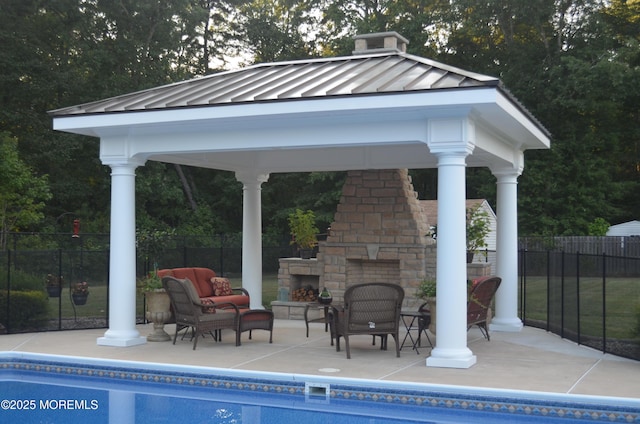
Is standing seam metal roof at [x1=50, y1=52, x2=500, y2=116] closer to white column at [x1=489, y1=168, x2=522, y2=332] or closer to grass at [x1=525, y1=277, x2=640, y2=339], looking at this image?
white column at [x1=489, y1=168, x2=522, y2=332]

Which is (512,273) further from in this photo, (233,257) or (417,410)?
(233,257)

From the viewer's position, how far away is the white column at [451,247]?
30.7ft

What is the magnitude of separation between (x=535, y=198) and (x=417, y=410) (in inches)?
1072

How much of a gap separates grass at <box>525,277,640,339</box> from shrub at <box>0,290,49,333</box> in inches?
353

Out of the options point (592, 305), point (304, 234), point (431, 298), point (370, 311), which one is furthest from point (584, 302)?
point (370, 311)

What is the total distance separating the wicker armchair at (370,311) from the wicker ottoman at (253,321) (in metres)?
1.59

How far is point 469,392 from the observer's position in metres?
7.83

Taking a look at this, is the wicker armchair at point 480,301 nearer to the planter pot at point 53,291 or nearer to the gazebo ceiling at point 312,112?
the gazebo ceiling at point 312,112

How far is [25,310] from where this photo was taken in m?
13.0

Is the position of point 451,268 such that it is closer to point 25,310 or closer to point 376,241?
point 376,241

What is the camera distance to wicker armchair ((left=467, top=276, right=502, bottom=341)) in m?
10.9

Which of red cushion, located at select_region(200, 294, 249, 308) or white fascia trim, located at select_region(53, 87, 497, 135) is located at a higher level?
white fascia trim, located at select_region(53, 87, 497, 135)

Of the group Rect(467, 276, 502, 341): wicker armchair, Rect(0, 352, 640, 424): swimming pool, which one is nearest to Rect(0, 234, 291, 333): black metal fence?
Rect(0, 352, 640, 424): swimming pool

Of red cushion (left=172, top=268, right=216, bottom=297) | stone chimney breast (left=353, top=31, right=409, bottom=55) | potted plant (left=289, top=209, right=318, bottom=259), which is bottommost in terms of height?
red cushion (left=172, top=268, right=216, bottom=297)
